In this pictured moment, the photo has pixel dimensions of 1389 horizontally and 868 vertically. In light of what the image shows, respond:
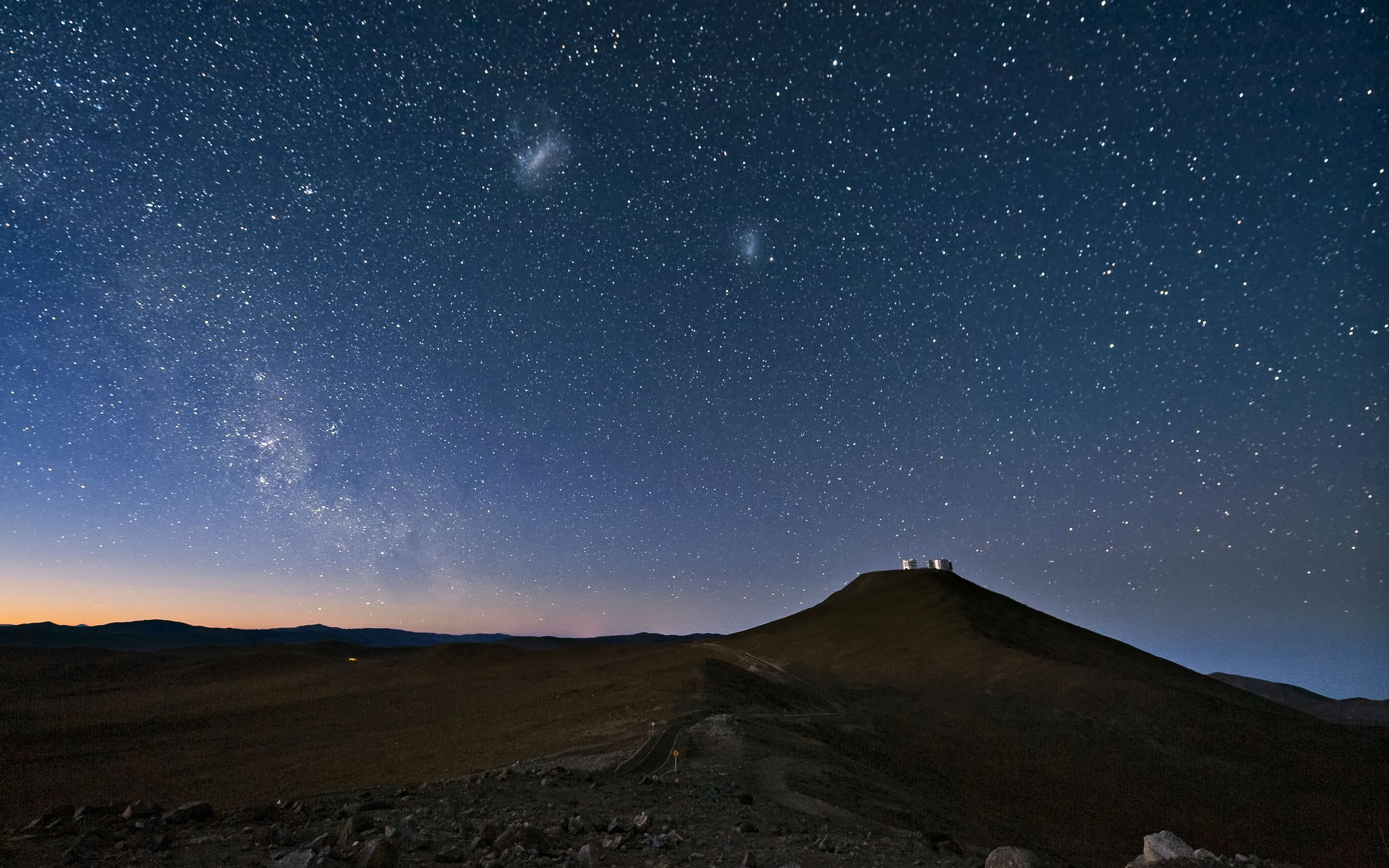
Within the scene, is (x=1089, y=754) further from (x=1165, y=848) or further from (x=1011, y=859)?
(x=1011, y=859)

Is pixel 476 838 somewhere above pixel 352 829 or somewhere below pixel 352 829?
below

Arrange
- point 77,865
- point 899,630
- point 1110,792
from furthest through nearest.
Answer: point 899,630
point 1110,792
point 77,865

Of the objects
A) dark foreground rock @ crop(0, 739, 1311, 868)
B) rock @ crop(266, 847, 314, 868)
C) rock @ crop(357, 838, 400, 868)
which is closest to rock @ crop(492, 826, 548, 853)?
dark foreground rock @ crop(0, 739, 1311, 868)

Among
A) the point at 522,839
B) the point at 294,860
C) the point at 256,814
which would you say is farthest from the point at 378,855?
the point at 256,814

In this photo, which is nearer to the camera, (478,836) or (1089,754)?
(478,836)

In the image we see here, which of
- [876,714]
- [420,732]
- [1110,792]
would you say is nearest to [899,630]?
[876,714]

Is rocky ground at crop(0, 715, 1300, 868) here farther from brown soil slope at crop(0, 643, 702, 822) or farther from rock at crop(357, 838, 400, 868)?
brown soil slope at crop(0, 643, 702, 822)

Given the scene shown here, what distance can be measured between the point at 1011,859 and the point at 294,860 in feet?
29.1

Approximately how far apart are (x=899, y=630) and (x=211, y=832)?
78.4 m

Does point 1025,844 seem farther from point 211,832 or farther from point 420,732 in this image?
point 420,732

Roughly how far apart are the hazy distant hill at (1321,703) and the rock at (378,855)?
145197mm

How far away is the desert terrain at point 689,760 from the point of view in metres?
9.70

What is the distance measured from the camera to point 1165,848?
8.62m

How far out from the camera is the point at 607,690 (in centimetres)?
4425
